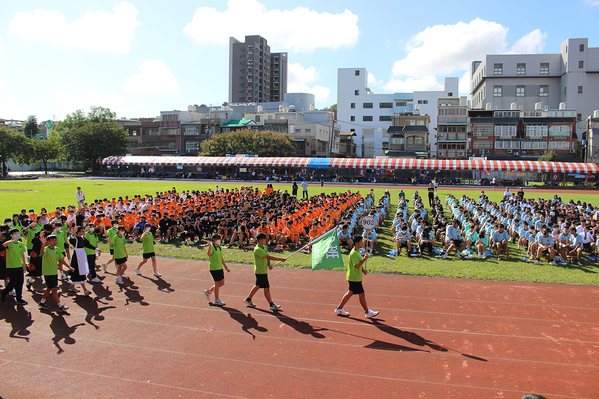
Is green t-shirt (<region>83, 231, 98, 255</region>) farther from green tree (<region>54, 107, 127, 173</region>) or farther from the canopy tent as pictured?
green tree (<region>54, 107, 127, 173</region>)

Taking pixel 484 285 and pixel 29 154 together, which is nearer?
pixel 484 285

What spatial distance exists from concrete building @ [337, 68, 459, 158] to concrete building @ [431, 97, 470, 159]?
13.1 m

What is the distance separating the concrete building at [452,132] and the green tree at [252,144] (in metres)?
26.4

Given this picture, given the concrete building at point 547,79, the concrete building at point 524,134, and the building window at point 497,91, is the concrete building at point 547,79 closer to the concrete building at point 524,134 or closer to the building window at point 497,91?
the building window at point 497,91

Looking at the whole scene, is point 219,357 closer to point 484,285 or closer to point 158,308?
point 158,308

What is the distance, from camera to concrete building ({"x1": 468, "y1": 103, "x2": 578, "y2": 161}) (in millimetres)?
63375

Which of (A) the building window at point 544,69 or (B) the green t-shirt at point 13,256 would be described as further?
(A) the building window at point 544,69

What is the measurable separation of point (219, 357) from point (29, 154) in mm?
76739

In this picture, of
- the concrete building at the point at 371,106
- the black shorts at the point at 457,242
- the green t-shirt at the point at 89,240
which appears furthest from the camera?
the concrete building at the point at 371,106

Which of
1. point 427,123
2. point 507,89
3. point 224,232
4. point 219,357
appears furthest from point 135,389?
point 507,89

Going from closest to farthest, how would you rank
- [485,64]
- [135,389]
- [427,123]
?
[135,389] < [427,123] < [485,64]

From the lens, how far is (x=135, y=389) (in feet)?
18.8

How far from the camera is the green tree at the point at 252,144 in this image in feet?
219

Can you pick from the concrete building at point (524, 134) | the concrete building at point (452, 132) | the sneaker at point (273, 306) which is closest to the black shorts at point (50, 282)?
the sneaker at point (273, 306)
